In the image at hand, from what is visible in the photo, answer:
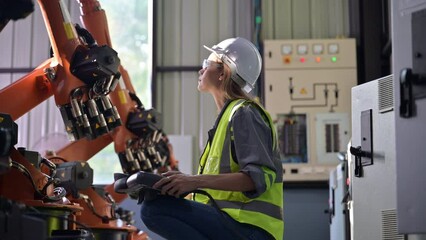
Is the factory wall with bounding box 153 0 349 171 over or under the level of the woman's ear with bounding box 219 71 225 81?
over

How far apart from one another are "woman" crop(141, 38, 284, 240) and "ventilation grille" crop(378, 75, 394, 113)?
1.28 m

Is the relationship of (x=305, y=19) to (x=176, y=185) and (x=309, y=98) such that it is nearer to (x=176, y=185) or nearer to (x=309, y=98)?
(x=309, y=98)

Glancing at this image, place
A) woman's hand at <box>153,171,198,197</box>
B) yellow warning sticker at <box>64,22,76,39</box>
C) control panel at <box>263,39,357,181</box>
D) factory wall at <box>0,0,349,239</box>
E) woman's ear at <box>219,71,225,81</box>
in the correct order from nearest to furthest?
woman's hand at <box>153,171,198,197</box>, woman's ear at <box>219,71,225,81</box>, yellow warning sticker at <box>64,22,76,39</box>, control panel at <box>263,39,357,181</box>, factory wall at <box>0,0,349,239</box>

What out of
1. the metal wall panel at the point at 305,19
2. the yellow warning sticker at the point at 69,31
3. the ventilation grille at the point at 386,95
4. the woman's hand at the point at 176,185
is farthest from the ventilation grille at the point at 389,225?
the metal wall panel at the point at 305,19

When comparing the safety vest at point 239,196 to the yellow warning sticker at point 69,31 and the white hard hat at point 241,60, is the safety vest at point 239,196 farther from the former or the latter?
the yellow warning sticker at point 69,31

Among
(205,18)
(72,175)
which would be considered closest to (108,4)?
(205,18)

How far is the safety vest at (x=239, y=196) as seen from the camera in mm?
3543

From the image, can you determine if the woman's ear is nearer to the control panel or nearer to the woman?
the woman

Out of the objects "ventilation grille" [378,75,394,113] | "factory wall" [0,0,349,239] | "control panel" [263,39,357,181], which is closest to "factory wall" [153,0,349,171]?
"factory wall" [0,0,349,239]

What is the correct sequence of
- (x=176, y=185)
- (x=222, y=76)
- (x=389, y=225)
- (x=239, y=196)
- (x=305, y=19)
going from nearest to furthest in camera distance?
1. (x=176, y=185)
2. (x=239, y=196)
3. (x=222, y=76)
4. (x=389, y=225)
5. (x=305, y=19)

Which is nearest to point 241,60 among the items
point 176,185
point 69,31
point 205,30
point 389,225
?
point 176,185

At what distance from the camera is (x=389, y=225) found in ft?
15.5

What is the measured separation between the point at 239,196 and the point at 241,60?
2.97 ft

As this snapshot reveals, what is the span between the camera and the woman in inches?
136
